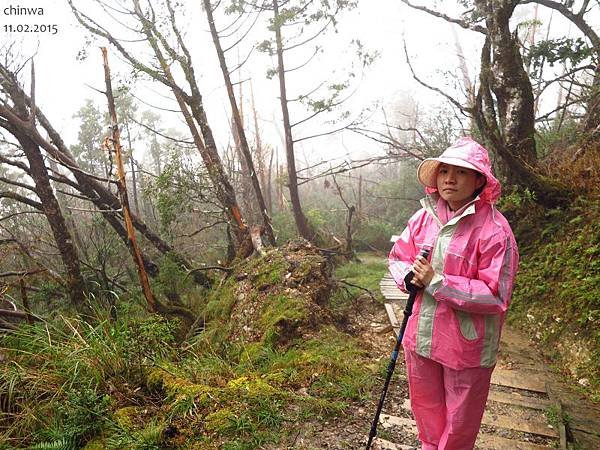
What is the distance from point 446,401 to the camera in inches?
88.0

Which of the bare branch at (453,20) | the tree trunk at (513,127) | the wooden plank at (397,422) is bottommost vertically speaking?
the wooden plank at (397,422)

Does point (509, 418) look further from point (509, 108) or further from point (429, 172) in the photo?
point (509, 108)

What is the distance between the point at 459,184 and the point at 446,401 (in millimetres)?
1262

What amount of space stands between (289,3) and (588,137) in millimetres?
7511

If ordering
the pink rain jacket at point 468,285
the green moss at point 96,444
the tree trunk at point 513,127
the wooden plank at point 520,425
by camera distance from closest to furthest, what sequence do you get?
the pink rain jacket at point 468,285 → the green moss at point 96,444 → the wooden plank at point 520,425 → the tree trunk at point 513,127

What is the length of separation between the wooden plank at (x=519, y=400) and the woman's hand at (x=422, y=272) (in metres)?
2.33

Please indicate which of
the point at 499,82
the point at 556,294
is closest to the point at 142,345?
the point at 556,294

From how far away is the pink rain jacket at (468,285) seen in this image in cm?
198

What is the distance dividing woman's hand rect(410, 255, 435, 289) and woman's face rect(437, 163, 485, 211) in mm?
404

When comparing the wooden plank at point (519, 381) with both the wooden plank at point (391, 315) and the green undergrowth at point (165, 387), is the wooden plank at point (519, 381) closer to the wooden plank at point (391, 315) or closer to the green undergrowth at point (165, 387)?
the green undergrowth at point (165, 387)

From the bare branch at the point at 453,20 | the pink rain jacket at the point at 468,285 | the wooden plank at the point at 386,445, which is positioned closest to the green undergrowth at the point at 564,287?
the wooden plank at the point at 386,445


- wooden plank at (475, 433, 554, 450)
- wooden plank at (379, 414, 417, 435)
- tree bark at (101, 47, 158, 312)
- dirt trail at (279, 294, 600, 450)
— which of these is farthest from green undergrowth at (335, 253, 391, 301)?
wooden plank at (475, 433, 554, 450)

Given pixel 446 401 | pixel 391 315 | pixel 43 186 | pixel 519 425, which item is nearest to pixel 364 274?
pixel 391 315

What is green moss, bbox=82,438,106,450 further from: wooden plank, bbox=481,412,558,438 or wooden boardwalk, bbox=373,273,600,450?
wooden plank, bbox=481,412,558,438
